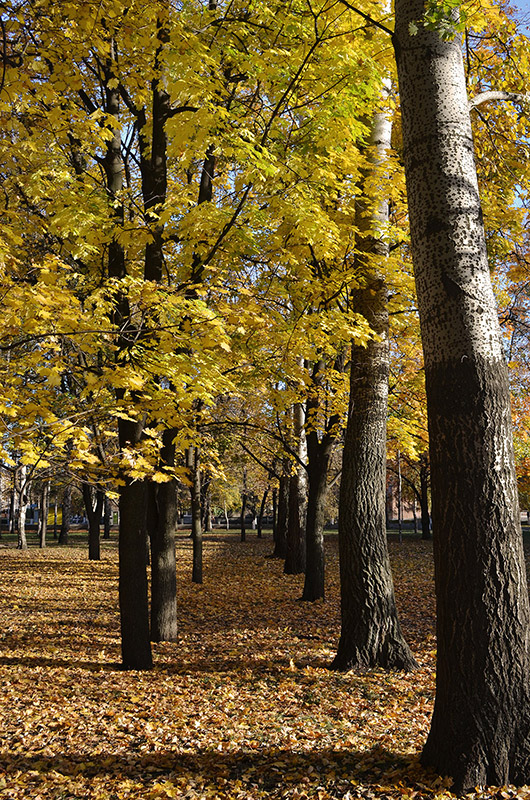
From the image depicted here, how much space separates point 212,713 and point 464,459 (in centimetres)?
408

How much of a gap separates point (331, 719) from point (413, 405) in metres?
8.69

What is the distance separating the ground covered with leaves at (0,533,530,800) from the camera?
420cm

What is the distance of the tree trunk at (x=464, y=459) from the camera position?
11.2ft

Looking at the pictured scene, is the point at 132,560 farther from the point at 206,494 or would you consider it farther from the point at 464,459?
the point at 206,494

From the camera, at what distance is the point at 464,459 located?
3504mm

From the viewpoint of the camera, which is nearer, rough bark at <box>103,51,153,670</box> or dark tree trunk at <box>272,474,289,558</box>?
rough bark at <box>103,51,153,670</box>

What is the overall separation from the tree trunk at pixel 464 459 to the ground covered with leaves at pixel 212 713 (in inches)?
15.1

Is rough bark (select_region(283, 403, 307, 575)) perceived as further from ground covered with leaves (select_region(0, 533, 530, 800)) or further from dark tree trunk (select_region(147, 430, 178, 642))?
dark tree trunk (select_region(147, 430, 178, 642))

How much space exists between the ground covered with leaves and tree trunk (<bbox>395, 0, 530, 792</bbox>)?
384 mm

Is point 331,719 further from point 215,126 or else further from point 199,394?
point 215,126

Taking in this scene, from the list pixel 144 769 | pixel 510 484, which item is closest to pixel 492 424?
pixel 510 484

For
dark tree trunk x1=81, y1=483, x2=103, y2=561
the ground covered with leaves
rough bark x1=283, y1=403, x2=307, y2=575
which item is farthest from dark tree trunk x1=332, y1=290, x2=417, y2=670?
dark tree trunk x1=81, y1=483, x2=103, y2=561

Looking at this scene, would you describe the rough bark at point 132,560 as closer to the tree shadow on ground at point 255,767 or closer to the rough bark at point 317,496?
the tree shadow on ground at point 255,767

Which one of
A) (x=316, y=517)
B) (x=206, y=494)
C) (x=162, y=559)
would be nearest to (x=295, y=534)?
(x=316, y=517)
